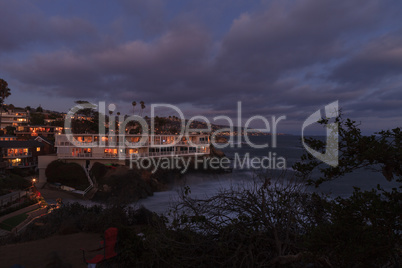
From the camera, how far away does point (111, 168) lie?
3444 centimetres

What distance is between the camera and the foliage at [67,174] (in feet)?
106

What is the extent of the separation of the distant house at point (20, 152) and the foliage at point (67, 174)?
1012cm

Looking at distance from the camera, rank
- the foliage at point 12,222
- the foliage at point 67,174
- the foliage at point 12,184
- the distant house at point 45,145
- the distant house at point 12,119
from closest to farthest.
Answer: the foliage at point 12,222 < the foliage at point 12,184 < the foliage at point 67,174 < the distant house at point 45,145 < the distant house at point 12,119

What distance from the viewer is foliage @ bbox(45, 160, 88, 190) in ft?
106

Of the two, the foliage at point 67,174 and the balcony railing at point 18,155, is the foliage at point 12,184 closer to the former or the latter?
the foliage at point 67,174

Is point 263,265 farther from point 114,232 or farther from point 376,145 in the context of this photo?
point 114,232

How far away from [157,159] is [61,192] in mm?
16790

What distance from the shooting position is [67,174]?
3306 centimetres

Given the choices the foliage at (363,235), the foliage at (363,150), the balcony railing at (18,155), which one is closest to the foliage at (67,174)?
the balcony railing at (18,155)

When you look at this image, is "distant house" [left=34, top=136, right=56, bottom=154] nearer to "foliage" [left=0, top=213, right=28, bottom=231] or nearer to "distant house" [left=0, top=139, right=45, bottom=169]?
"distant house" [left=0, top=139, right=45, bottom=169]

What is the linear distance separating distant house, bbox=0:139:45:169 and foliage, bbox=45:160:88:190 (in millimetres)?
10124

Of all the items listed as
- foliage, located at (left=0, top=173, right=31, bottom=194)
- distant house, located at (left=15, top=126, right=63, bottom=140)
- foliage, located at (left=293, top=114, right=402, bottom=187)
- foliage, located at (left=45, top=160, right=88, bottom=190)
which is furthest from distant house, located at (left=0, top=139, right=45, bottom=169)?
foliage, located at (left=293, top=114, right=402, bottom=187)

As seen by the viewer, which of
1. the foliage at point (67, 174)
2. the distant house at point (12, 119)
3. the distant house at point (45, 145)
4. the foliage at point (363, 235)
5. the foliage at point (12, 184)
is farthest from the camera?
the distant house at point (12, 119)

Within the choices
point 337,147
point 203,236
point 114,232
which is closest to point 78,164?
point 114,232
